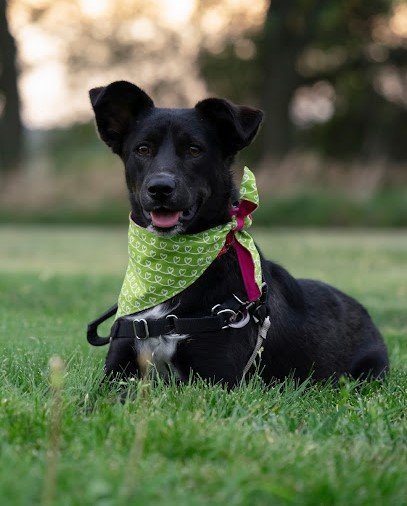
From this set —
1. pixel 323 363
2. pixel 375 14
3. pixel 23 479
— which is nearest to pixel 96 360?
pixel 323 363

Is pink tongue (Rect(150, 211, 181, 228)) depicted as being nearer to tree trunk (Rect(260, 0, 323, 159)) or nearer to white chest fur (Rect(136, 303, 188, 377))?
white chest fur (Rect(136, 303, 188, 377))

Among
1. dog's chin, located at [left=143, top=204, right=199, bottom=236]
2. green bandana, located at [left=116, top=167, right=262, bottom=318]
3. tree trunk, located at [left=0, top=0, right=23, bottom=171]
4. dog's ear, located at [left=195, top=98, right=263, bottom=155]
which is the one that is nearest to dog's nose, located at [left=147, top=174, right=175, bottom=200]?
dog's chin, located at [left=143, top=204, right=199, bottom=236]

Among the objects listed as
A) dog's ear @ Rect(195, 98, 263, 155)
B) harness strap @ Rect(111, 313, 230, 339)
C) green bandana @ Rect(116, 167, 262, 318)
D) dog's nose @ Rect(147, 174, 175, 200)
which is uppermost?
dog's ear @ Rect(195, 98, 263, 155)

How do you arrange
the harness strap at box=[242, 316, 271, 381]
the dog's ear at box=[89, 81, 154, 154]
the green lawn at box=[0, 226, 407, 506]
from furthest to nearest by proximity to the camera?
the dog's ear at box=[89, 81, 154, 154] → the harness strap at box=[242, 316, 271, 381] → the green lawn at box=[0, 226, 407, 506]

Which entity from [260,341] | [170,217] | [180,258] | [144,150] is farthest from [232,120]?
[260,341]

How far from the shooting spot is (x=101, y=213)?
81.7 ft

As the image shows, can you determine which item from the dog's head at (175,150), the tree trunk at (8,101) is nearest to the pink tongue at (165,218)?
the dog's head at (175,150)

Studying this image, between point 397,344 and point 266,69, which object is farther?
point 266,69

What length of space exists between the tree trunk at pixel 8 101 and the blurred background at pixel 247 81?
4 cm

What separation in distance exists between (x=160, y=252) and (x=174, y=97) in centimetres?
2975

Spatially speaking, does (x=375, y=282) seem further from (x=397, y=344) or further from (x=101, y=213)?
(x=101, y=213)

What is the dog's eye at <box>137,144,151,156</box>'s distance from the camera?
4520 millimetres

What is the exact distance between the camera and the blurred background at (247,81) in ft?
83.6

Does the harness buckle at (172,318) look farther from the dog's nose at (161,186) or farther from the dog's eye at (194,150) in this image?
the dog's eye at (194,150)
